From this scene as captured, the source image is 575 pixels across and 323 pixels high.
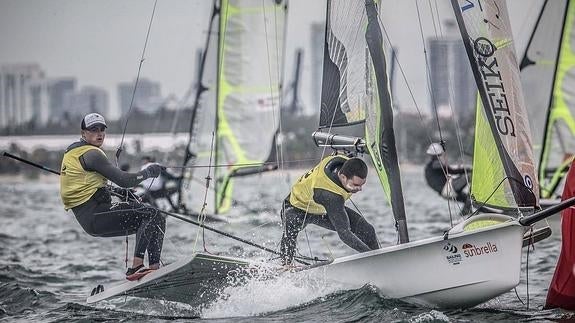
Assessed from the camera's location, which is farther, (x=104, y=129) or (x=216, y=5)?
(x=216, y=5)

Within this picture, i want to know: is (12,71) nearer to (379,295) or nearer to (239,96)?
(239,96)

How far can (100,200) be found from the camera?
8.23 metres

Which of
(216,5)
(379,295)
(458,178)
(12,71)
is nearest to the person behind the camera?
(379,295)

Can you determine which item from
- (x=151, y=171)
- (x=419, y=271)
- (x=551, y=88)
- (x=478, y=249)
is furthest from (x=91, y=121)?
(x=551, y=88)

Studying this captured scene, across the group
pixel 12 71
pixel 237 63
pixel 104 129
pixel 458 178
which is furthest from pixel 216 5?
pixel 12 71

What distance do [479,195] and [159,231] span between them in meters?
2.37

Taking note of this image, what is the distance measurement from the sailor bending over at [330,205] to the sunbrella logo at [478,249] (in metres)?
0.77

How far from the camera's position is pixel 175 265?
782 cm

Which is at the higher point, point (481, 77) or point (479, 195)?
point (481, 77)

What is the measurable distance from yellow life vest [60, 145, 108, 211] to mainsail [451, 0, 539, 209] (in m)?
2.79

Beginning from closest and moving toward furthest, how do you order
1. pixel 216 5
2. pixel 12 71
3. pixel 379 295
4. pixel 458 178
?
pixel 379 295 → pixel 458 178 → pixel 216 5 → pixel 12 71

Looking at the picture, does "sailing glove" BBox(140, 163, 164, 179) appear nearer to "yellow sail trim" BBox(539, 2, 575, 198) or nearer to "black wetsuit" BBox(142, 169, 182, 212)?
"black wetsuit" BBox(142, 169, 182, 212)

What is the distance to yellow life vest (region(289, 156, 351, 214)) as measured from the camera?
802cm

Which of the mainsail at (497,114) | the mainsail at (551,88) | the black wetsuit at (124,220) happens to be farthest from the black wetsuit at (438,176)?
the black wetsuit at (124,220)
